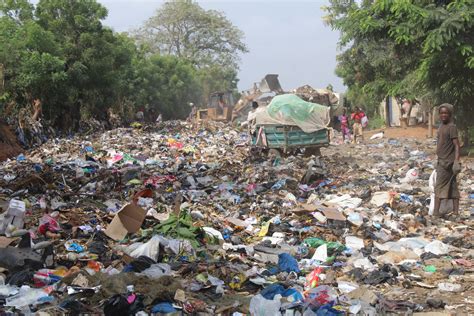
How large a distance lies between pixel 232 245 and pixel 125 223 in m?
1.23

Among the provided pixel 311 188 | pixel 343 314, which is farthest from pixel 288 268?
pixel 311 188

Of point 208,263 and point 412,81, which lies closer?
point 208,263

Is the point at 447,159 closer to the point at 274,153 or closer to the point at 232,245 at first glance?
the point at 232,245

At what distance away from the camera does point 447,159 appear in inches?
271

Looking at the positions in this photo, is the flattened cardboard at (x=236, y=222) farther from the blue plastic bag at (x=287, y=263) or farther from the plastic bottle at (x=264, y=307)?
the plastic bottle at (x=264, y=307)

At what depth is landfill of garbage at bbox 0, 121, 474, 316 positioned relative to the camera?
4.01 metres

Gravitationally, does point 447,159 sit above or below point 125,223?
above

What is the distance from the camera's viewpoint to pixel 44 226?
→ 228 inches

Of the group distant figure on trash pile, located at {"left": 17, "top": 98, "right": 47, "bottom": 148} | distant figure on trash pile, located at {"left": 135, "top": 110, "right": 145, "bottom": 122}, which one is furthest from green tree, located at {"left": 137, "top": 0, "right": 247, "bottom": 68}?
distant figure on trash pile, located at {"left": 17, "top": 98, "right": 47, "bottom": 148}

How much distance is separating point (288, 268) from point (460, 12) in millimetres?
7080

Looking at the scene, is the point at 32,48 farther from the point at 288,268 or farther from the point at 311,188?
the point at 288,268

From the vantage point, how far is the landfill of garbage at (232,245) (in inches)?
158

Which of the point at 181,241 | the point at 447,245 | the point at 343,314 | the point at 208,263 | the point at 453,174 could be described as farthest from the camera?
the point at 453,174

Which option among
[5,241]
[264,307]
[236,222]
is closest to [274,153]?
[236,222]
